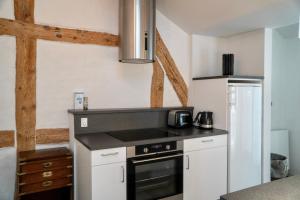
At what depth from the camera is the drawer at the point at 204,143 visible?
2366 mm

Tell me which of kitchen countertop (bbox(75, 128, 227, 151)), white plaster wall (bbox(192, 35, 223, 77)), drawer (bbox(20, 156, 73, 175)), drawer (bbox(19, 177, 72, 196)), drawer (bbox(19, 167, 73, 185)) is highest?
white plaster wall (bbox(192, 35, 223, 77))

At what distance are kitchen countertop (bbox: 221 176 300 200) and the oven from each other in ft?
3.53

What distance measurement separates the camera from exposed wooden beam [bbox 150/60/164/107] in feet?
9.84

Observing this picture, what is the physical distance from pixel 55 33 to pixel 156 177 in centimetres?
175

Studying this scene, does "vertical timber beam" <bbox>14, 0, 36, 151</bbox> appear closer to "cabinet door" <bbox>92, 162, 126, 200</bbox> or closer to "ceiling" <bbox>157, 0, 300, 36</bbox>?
"cabinet door" <bbox>92, 162, 126, 200</bbox>

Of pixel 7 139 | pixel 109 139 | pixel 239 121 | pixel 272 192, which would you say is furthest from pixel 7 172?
pixel 239 121

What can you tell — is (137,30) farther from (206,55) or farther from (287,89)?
(287,89)

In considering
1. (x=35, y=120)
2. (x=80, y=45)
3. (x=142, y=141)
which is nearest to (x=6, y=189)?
(x=35, y=120)

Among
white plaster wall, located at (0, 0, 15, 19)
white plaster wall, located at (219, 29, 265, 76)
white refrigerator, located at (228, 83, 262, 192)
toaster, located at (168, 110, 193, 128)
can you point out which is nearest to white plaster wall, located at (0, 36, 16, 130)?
white plaster wall, located at (0, 0, 15, 19)

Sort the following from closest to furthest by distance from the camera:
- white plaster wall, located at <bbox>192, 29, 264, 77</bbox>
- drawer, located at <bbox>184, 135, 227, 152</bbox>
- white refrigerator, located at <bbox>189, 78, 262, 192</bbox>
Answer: drawer, located at <bbox>184, 135, 227, 152</bbox>, white refrigerator, located at <bbox>189, 78, 262, 192</bbox>, white plaster wall, located at <bbox>192, 29, 264, 77</bbox>

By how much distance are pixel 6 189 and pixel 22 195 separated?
1.09ft

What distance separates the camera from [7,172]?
2275 mm

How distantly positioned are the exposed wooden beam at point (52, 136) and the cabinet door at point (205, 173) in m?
1.28

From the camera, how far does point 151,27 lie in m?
2.52
